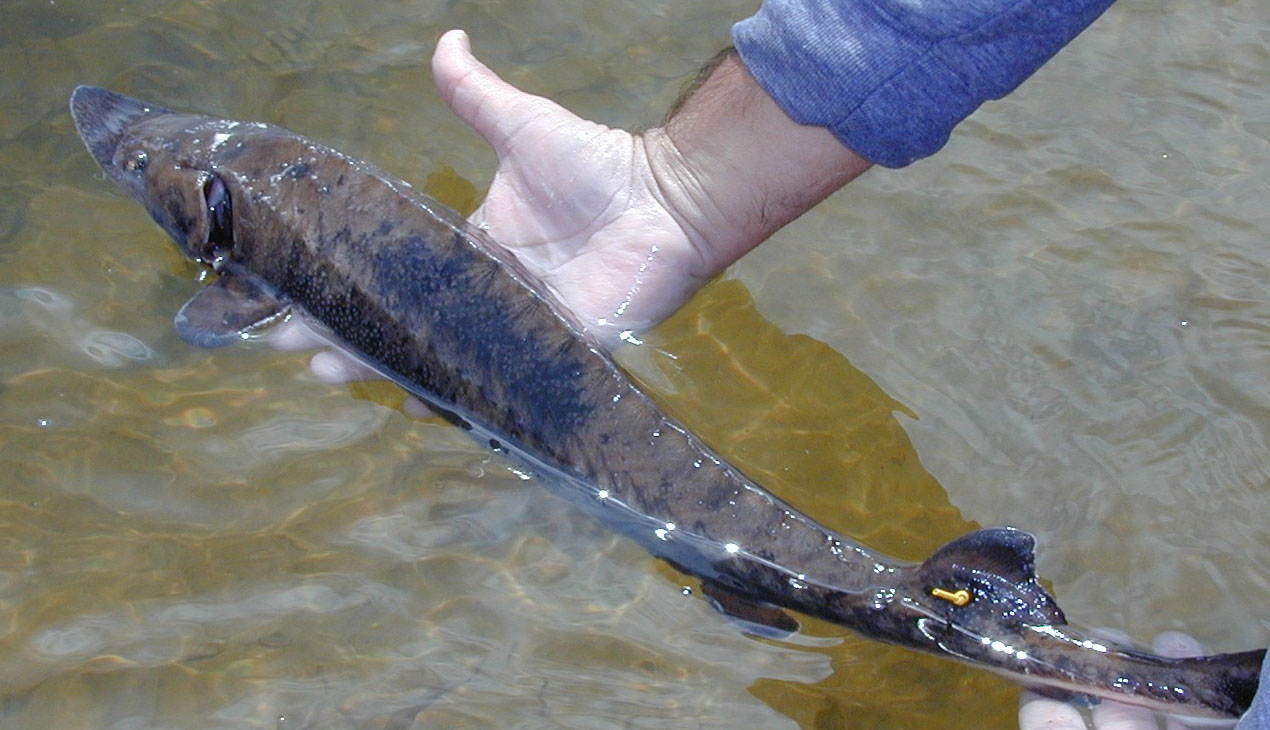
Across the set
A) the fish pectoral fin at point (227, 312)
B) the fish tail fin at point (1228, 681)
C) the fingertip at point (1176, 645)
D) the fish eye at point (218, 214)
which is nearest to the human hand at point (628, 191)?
the fish pectoral fin at point (227, 312)

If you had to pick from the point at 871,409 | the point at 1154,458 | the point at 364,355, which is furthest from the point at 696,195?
the point at 1154,458

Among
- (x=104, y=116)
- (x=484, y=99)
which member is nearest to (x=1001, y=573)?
(x=484, y=99)

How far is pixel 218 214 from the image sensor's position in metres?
4.62

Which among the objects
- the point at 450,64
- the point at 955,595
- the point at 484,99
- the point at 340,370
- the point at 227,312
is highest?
the point at 450,64

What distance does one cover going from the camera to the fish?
3.44 meters

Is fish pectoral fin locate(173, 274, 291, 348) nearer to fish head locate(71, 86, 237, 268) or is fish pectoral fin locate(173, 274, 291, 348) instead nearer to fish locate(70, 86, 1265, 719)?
fish locate(70, 86, 1265, 719)

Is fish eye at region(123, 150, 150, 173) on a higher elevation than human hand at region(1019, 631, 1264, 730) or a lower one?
higher

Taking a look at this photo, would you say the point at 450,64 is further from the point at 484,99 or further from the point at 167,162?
the point at 167,162

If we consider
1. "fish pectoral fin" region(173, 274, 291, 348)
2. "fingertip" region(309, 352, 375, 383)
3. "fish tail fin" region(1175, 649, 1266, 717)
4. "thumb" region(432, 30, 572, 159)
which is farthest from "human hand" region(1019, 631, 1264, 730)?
"fish pectoral fin" region(173, 274, 291, 348)

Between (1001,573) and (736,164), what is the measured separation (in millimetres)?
1794

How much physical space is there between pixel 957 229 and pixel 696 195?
1441 millimetres

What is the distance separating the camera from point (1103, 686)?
332cm

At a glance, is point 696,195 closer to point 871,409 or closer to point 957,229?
point 871,409

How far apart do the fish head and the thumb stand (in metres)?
0.92
